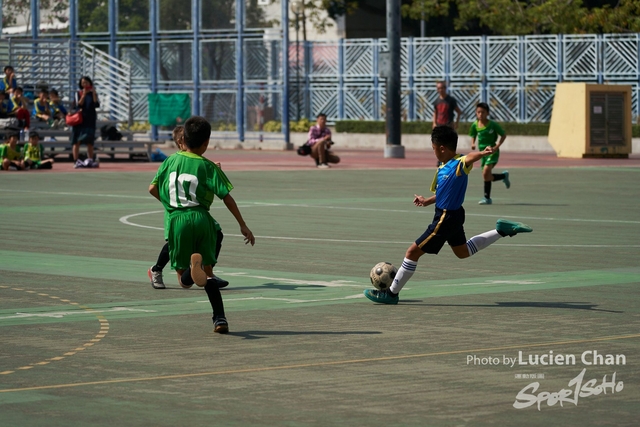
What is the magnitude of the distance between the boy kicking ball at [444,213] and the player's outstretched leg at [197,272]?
2055 mm

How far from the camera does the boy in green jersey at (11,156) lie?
30.8m

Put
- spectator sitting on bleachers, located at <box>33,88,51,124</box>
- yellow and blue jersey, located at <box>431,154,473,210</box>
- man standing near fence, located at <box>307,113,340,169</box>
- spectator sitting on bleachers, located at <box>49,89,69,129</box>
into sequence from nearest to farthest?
yellow and blue jersey, located at <box>431,154,473,210</box>, man standing near fence, located at <box>307,113,340,169</box>, spectator sitting on bleachers, located at <box>33,88,51,124</box>, spectator sitting on bleachers, located at <box>49,89,69,129</box>

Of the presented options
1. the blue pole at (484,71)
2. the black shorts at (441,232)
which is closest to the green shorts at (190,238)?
the black shorts at (441,232)

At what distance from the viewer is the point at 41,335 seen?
952 centimetres

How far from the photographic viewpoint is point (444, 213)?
11.4m

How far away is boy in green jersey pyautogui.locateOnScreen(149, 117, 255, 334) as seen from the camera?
972 cm

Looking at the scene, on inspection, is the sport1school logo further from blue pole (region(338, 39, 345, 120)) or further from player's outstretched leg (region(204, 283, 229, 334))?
blue pole (region(338, 39, 345, 120))

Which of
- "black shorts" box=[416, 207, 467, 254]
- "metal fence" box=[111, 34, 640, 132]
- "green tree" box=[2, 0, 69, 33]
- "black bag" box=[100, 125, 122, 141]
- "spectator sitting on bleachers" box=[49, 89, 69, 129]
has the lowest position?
"black shorts" box=[416, 207, 467, 254]

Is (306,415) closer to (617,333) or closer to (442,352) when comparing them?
(442,352)

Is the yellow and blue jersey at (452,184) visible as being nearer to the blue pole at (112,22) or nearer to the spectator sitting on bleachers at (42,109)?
the spectator sitting on bleachers at (42,109)

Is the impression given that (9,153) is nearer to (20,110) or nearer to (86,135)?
(86,135)

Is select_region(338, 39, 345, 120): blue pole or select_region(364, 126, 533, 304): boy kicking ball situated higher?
select_region(338, 39, 345, 120): blue pole

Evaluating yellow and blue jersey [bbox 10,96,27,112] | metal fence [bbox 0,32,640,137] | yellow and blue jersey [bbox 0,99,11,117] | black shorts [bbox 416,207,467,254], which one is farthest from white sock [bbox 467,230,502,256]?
metal fence [bbox 0,32,640,137]

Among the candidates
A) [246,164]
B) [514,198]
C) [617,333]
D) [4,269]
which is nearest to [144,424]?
[617,333]
